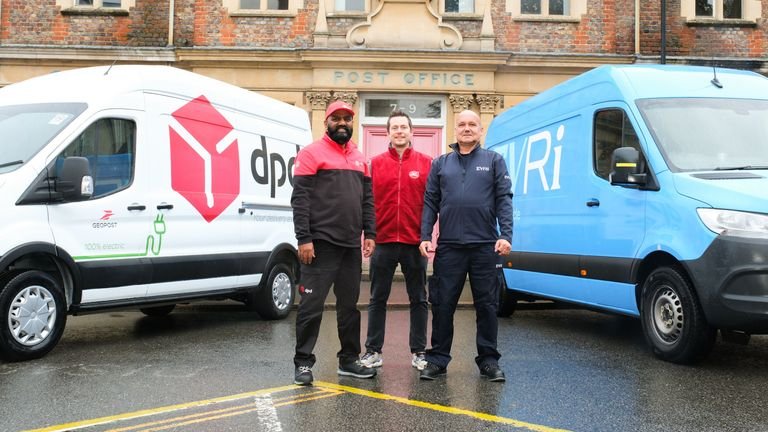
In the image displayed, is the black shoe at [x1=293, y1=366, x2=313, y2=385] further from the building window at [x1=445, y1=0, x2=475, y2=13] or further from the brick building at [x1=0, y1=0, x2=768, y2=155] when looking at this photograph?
the building window at [x1=445, y1=0, x2=475, y2=13]

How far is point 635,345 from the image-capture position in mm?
6770

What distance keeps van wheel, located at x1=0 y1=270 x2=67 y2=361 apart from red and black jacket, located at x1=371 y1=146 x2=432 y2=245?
2.71 meters

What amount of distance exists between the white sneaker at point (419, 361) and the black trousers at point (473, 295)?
0.16 meters

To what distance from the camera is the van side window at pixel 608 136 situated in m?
6.39

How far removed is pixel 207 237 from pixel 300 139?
2.56m

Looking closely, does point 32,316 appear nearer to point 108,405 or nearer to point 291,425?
point 108,405

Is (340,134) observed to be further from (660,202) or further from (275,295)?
(275,295)

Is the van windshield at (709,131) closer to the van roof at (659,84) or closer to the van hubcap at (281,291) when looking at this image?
the van roof at (659,84)

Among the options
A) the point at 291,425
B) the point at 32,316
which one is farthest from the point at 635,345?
the point at 32,316

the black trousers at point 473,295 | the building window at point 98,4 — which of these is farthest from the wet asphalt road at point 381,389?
the building window at point 98,4

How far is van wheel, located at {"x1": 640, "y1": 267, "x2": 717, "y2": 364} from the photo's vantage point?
17.9 ft

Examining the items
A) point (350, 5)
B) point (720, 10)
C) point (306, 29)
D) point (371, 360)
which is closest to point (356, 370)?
point (371, 360)

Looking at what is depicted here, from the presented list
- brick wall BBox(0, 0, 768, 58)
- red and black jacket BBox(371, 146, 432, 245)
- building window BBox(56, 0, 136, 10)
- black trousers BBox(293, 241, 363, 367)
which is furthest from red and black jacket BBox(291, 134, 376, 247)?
building window BBox(56, 0, 136, 10)

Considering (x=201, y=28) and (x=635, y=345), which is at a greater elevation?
(x=201, y=28)
